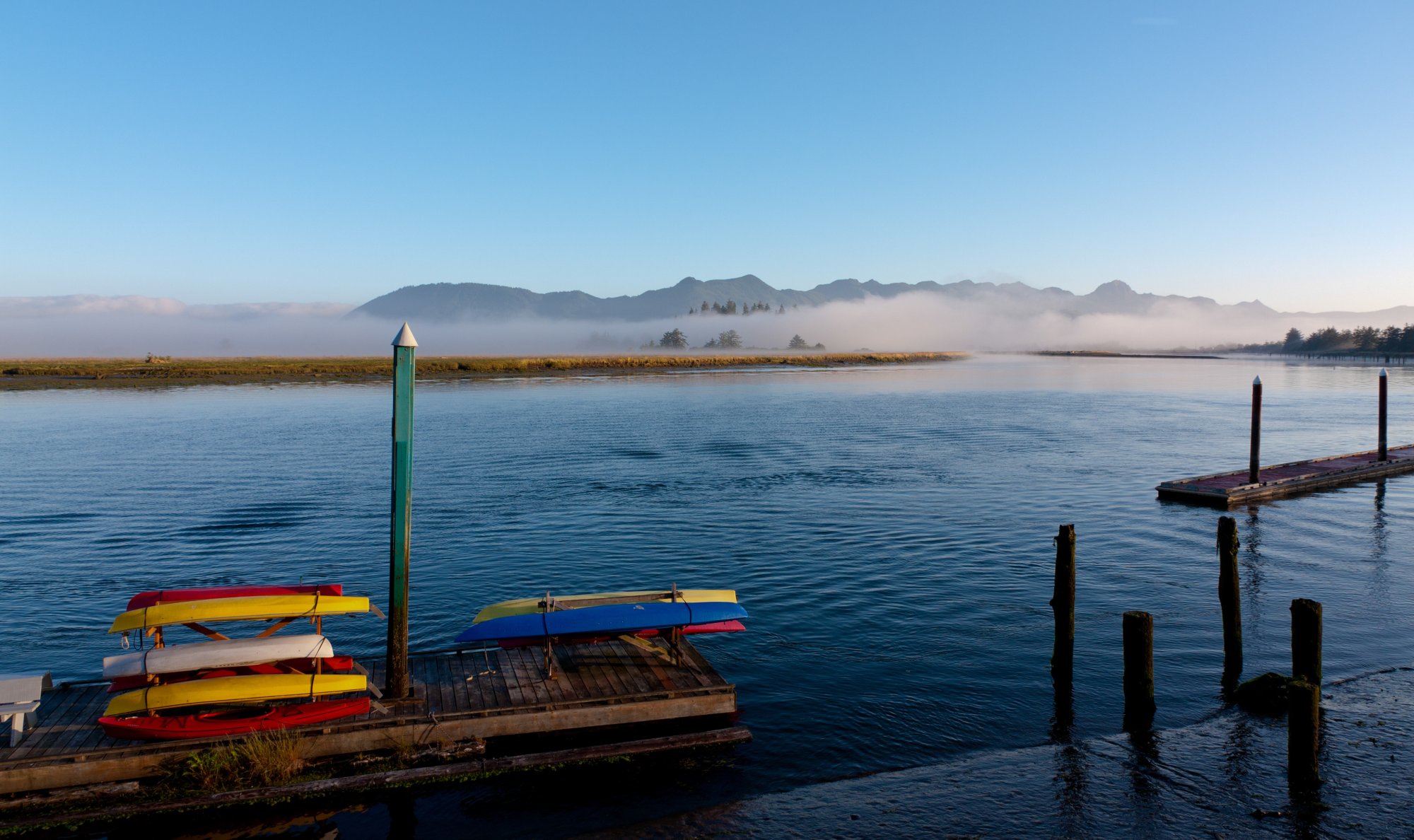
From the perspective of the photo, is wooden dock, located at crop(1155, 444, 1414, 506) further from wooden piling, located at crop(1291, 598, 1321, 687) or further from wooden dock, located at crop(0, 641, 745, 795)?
wooden dock, located at crop(0, 641, 745, 795)

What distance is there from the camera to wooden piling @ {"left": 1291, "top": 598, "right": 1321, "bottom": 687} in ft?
49.0

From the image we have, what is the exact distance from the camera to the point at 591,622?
15.2 metres

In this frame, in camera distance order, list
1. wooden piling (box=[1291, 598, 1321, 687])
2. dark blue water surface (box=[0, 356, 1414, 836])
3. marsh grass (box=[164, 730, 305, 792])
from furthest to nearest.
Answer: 1. dark blue water surface (box=[0, 356, 1414, 836])
2. wooden piling (box=[1291, 598, 1321, 687])
3. marsh grass (box=[164, 730, 305, 792])

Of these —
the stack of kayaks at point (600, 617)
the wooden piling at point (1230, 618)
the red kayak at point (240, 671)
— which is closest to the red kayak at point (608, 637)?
the stack of kayaks at point (600, 617)

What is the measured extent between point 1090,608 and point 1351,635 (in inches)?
209

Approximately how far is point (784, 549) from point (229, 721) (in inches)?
700

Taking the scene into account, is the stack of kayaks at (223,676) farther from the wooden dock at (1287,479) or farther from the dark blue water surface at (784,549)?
the wooden dock at (1287,479)

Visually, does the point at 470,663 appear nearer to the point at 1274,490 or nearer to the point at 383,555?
the point at 383,555

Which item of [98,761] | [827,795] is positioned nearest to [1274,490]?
[827,795]

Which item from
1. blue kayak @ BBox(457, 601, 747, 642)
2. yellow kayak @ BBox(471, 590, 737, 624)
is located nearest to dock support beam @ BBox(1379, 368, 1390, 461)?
yellow kayak @ BBox(471, 590, 737, 624)

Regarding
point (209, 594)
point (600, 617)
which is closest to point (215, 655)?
point (209, 594)

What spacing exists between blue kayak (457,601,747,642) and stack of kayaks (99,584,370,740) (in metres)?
2.22

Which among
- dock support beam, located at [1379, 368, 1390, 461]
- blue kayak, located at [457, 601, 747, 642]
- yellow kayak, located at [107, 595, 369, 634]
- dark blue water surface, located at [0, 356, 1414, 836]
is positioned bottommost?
dark blue water surface, located at [0, 356, 1414, 836]

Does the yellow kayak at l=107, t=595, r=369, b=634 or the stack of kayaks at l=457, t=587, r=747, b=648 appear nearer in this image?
the yellow kayak at l=107, t=595, r=369, b=634
